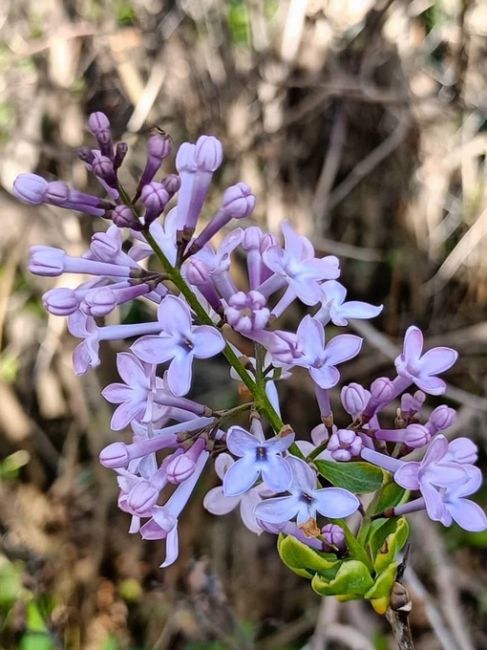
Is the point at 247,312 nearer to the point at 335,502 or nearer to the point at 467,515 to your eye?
the point at 335,502

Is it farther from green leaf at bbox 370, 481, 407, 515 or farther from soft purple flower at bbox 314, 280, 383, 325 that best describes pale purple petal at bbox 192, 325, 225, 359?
green leaf at bbox 370, 481, 407, 515

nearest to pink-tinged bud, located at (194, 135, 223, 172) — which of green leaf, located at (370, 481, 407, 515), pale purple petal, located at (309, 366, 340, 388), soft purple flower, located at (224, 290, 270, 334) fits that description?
soft purple flower, located at (224, 290, 270, 334)

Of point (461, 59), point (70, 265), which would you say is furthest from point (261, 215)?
point (70, 265)

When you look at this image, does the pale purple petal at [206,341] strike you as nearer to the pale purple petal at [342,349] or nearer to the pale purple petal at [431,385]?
the pale purple petal at [342,349]

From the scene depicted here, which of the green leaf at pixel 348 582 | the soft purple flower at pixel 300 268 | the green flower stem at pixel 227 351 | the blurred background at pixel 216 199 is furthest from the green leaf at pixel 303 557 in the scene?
the blurred background at pixel 216 199

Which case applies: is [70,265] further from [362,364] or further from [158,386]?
[362,364]

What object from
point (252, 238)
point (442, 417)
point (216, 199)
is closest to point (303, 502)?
point (442, 417)
